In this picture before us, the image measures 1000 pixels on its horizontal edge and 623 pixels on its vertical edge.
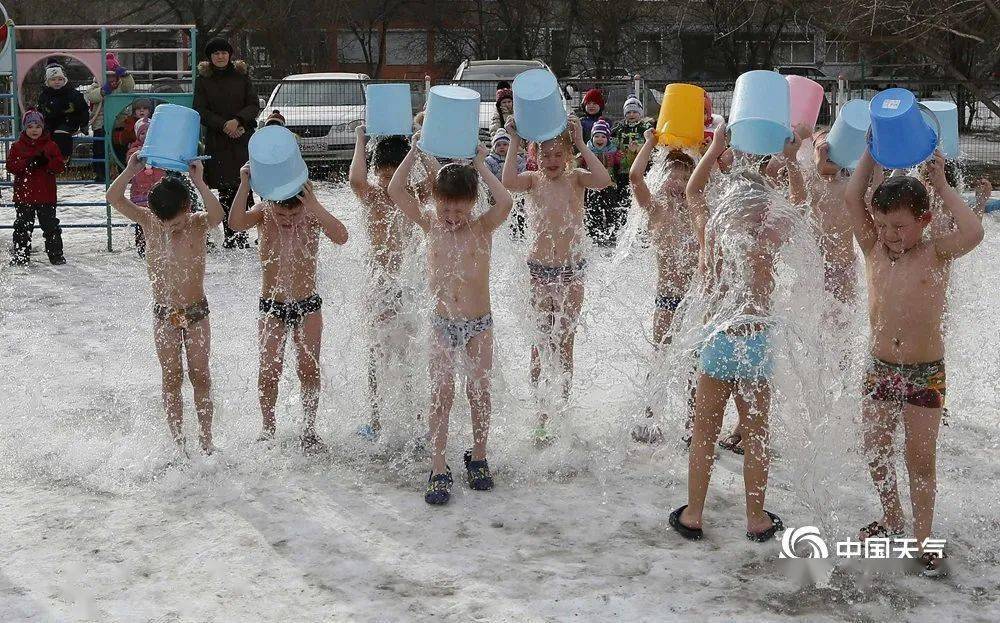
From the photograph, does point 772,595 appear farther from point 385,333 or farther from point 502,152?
point 502,152

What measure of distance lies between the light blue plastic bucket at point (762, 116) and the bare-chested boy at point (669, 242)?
119 cm

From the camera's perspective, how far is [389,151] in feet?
17.6

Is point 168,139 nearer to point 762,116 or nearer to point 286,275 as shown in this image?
point 286,275

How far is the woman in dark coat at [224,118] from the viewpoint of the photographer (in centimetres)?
1071

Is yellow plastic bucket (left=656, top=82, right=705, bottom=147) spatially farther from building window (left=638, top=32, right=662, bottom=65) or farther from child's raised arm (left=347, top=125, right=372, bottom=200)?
building window (left=638, top=32, right=662, bottom=65)

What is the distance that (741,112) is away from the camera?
163 inches

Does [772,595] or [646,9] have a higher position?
[646,9]

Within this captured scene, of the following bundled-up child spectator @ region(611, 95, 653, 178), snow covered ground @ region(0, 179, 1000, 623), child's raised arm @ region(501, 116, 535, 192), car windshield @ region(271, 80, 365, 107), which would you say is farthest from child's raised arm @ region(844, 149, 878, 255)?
car windshield @ region(271, 80, 365, 107)

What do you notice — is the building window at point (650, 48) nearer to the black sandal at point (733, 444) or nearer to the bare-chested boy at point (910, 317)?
the black sandal at point (733, 444)

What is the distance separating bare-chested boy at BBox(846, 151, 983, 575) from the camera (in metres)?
3.80

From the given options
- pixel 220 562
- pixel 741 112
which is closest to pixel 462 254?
pixel 741 112

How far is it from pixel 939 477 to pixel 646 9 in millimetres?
25546

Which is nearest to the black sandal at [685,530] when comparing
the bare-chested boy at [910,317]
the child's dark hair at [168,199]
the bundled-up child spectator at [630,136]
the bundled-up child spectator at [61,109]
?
the bare-chested boy at [910,317]

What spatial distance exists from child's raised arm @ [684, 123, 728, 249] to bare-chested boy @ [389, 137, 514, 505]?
2.58 ft
